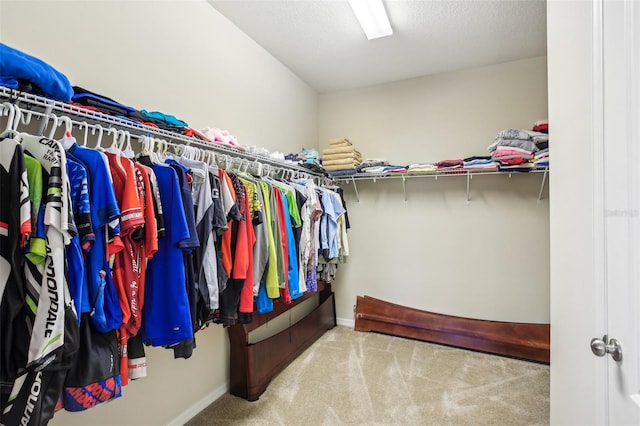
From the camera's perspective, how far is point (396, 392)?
7.16ft

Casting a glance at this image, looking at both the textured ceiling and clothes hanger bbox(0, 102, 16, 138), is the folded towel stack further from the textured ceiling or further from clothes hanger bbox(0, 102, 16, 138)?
clothes hanger bbox(0, 102, 16, 138)

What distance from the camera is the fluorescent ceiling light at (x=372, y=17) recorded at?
2.04 metres

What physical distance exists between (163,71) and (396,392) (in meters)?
2.62

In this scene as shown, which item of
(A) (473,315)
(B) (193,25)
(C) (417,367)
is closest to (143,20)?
(B) (193,25)

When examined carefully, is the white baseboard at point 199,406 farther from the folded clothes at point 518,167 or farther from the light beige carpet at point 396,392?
the folded clothes at point 518,167

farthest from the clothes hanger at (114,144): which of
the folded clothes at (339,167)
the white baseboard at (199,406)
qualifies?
the folded clothes at (339,167)

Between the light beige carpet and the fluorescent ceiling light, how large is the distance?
2.65 metres

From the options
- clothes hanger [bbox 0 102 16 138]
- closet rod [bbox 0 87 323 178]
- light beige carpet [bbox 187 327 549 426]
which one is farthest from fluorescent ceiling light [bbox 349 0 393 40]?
light beige carpet [bbox 187 327 549 426]

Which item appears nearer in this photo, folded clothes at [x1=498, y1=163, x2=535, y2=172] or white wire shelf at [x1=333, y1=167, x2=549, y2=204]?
folded clothes at [x1=498, y1=163, x2=535, y2=172]

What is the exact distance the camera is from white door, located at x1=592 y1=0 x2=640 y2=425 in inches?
30.4

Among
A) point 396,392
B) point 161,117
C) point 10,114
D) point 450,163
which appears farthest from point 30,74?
point 450,163

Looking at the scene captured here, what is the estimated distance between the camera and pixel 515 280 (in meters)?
2.90

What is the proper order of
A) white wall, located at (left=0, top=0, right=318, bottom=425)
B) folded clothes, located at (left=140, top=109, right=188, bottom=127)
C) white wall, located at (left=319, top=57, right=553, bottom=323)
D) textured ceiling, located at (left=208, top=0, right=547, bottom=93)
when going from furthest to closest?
1. white wall, located at (left=319, top=57, right=553, bottom=323)
2. textured ceiling, located at (left=208, top=0, right=547, bottom=93)
3. folded clothes, located at (left=140, top=109, right=188, bottom=127)
4. white wall, located at (left=0, top=0, right=318, bottom=425)

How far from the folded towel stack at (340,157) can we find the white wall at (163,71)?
2.28 feet
